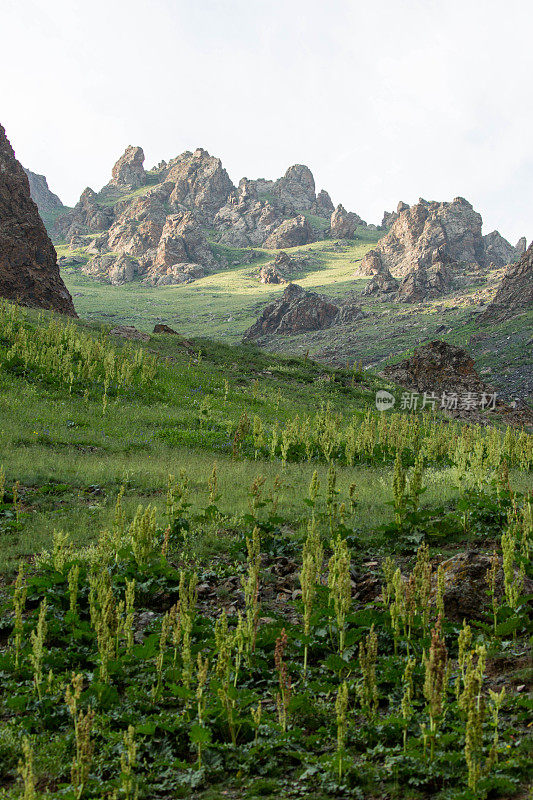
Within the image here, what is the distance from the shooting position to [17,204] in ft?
147

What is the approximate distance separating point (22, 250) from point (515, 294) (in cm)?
6278

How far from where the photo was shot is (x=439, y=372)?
37375mm

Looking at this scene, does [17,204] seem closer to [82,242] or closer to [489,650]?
[489,650]

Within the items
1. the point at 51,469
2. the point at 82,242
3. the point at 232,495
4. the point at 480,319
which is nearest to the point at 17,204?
the point at 51,469

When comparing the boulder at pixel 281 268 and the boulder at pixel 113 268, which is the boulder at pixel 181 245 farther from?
the boulder at pixel 281 268

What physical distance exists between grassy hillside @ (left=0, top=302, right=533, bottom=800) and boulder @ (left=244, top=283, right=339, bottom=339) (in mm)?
79014

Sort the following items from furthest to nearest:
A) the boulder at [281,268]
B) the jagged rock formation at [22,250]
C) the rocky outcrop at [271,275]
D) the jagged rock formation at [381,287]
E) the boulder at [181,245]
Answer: the boulder at [181,245] < the boulder at [281,268] < the rocky outcrop at [271,275] < the jagged rock formation at [381,287] < the jagged rock formation at [22,250]

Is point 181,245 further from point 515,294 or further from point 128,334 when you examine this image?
point 128,334

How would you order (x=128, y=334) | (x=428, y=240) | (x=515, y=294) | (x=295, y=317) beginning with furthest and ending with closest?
(x=428, y=240) → (x=295, y=317) → (x=515, y=294) → (x=128, y=334)

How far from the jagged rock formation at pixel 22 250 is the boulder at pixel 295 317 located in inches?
1902

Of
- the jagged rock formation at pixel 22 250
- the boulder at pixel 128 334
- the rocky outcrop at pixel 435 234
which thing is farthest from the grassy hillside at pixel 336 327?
the boulder at pixel 128 334

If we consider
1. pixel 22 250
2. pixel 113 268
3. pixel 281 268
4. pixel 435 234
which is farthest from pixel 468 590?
pixel 435 234

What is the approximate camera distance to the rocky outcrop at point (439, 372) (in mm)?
36250

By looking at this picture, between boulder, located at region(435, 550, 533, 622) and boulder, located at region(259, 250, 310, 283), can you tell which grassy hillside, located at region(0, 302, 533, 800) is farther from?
boulder, located at region(259, 250, 310, 283)
